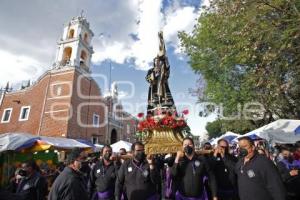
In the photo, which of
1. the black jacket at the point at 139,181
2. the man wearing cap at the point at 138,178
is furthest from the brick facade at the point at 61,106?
the black jacket at the point at 139,181

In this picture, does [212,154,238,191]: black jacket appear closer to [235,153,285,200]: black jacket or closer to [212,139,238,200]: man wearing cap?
[212,139,238,200]: man wearing cap

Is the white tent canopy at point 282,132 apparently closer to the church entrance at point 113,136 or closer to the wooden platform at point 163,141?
the wooden platform at point 163,141

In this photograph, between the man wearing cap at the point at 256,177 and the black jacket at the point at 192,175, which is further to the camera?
the black jacket at the point at 192,175

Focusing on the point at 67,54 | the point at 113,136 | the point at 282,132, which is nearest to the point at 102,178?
the point at 282,132

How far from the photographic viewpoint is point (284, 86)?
8914 mm

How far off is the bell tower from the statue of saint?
21.3 meters

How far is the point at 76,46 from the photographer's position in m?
30.0

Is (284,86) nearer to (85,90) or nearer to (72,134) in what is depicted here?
(72,134)

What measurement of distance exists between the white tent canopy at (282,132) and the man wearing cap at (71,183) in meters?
9.32

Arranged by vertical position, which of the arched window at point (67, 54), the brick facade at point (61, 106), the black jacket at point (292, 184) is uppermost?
the arched window at point (67, 54)

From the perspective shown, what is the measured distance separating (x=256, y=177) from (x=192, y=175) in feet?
4.08

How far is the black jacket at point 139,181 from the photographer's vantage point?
475cm

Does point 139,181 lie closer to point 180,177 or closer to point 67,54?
point 180,177

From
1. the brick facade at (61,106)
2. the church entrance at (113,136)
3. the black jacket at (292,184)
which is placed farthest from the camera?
the church entrance at (113,136)
